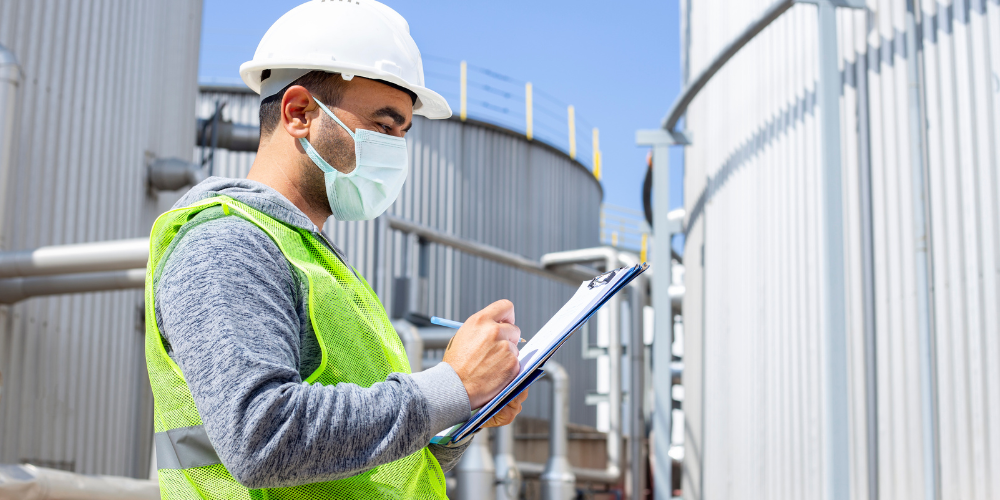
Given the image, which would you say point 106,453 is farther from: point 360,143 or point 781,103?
point 360,143

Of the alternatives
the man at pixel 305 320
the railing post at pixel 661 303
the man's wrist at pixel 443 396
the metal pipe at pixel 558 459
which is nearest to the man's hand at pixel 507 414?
the man at pixel 305 320

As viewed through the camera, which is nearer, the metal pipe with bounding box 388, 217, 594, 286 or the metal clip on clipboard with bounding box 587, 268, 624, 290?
the metal clip on clipboard with bounding box 587, 268, 624, 290

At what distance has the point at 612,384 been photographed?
9984 mm

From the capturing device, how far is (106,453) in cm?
734

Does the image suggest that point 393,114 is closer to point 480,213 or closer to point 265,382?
point 265,382

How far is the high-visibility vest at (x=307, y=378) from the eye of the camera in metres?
1.39

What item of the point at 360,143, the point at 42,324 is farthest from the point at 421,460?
the point at 42,324

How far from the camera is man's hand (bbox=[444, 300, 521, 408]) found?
1430mm

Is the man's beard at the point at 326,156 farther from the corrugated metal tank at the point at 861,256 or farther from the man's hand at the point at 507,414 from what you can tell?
the corrugated metal tank at the point at 861,256

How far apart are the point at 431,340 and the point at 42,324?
3.79m

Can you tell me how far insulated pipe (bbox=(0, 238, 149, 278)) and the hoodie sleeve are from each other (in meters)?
4.46

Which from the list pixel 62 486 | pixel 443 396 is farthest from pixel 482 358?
pixel 62 486

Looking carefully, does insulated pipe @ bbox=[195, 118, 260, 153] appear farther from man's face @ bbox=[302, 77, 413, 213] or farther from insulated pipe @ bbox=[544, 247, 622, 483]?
man's face @ bbox=[302, 77, 413, 213]

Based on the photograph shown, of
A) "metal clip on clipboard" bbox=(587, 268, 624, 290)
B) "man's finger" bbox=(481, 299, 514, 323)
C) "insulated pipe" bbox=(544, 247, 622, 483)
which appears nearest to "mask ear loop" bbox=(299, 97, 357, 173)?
"man's finger" bbox=(481, 299, 514, 323)
